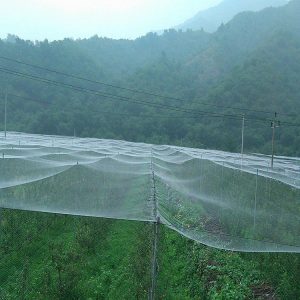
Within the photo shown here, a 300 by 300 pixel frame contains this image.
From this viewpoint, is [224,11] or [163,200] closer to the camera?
[163,200]

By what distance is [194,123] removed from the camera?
33.8 meters

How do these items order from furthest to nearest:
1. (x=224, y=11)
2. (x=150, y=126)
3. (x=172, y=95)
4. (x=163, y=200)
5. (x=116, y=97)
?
(x=224, y=11) < (x=172, y=95) < (x=116, y=97) < (x=150, y=126) < (x=163, y=200)

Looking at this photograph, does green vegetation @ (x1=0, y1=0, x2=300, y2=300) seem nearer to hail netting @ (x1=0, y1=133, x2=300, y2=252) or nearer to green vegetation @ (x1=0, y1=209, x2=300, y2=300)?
green vegetation @ (x1=0, y1=209, x2=300, y2=300)

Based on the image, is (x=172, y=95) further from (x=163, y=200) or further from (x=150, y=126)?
(x=163, y=200)

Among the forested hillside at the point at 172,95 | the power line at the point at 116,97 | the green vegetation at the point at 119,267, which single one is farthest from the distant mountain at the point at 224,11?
the green vegetation at the point at 119,267

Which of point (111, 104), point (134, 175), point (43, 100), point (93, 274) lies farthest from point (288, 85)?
point (93, 274)

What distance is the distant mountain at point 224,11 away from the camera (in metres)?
101

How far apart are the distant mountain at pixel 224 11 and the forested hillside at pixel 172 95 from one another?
5260 cm

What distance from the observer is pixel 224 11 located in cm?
11012

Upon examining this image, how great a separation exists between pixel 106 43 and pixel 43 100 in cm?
2384

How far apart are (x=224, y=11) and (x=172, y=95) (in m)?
77.7

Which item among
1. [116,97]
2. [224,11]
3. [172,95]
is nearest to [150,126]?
[116,97]

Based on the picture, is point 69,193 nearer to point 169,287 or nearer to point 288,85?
point 169,287

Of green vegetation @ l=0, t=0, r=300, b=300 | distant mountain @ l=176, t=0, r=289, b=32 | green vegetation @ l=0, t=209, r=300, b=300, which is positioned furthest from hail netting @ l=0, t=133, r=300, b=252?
distant mountain @ l=176, t=0, r=289, b=32
